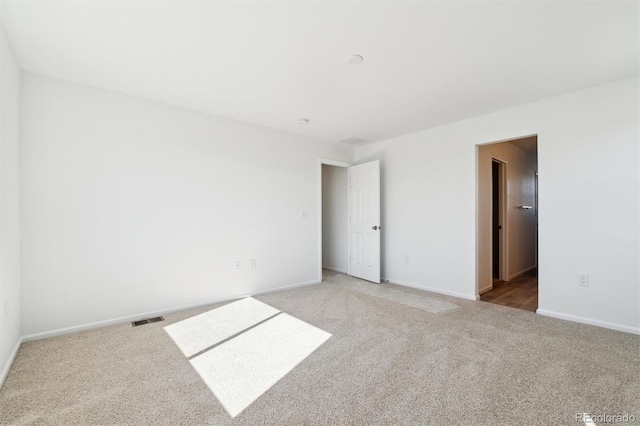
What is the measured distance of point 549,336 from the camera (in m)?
2.64

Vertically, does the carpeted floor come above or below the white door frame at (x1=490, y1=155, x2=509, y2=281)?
below

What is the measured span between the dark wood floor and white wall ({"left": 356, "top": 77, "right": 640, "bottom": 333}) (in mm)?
345

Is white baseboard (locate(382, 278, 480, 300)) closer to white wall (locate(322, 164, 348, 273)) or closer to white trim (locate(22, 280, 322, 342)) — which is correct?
white wall (locate(322, 164, 348, 273))

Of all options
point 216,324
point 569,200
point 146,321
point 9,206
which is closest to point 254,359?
point 216,324

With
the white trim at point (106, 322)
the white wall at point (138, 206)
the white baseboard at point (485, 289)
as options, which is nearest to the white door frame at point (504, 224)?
the white baseboard at point (485, 289)

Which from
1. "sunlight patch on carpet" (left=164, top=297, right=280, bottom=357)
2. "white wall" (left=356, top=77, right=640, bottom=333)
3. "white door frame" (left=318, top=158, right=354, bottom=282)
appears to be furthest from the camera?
"white door frame" (left=318, top=158, right=354, bottom=282)

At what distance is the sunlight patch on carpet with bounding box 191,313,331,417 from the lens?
183 centimetres

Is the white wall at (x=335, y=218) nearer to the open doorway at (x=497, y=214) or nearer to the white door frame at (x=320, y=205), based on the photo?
the white door frame at (x=320, y=205)

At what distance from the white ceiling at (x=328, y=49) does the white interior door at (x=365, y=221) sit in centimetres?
171

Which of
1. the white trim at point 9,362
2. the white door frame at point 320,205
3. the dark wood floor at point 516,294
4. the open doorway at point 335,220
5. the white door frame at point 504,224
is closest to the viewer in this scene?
the white trim at point 9,362

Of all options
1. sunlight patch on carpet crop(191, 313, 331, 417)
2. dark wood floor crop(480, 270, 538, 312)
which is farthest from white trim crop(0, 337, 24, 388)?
dark wood floor crop(480, 270, 538, 312)

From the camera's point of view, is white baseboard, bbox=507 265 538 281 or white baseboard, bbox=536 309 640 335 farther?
white baseboard, bbox=507 265 538 281

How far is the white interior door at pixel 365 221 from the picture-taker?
478 cm

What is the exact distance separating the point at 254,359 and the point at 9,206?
222 cm
